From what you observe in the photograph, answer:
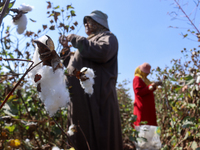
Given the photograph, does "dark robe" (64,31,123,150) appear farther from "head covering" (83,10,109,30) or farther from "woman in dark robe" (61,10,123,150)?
"head covering" (83,10,109,30)

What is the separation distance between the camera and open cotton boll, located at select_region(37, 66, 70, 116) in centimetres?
49

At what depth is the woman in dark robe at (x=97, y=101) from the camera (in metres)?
1.64

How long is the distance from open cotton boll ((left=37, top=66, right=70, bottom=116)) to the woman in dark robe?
1.15 m

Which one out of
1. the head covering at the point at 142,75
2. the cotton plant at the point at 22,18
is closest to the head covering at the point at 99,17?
the cotton plant at the point at 22,18

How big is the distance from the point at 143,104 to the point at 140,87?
30 centimetres

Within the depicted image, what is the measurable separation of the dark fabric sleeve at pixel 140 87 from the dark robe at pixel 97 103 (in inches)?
52.0

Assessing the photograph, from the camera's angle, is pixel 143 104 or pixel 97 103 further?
pixel 143 104

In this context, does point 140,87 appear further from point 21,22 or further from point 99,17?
point 21,22

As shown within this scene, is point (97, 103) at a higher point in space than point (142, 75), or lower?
lower

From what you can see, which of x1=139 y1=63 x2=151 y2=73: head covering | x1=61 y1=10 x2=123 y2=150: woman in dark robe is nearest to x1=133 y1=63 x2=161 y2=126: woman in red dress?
x1=139 y1=63 x2=151 y2=73: head covering

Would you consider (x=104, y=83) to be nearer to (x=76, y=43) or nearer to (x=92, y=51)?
(x=92, y=51)

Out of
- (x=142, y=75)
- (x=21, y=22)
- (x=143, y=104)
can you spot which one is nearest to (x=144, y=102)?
(x=143, y=104)

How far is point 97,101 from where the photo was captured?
1690 millimetres

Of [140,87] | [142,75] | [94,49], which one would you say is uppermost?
[94,49]
